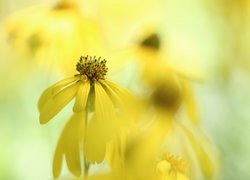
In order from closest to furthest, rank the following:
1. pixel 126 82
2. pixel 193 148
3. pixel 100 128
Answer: pixel 100 128, pixel 193 148, pixel 126 82

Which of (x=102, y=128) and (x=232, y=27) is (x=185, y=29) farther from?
(x=102, y=128)

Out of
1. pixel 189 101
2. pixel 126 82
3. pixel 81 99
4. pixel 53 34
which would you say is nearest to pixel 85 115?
pixel 81 99

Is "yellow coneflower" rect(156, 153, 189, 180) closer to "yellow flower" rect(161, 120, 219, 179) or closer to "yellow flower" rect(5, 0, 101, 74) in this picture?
"yellow flower" rect(161, 120, 219, 179)

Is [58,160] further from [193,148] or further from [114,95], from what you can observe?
[193,148]

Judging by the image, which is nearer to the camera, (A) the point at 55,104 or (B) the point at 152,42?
(A) the point at 55,104

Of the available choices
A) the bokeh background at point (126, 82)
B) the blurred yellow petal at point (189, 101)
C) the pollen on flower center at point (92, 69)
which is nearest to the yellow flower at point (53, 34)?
the bokeh background at point (126, 82)

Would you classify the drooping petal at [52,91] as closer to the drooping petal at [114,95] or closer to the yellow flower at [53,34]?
the drooping petal at [114,95]
